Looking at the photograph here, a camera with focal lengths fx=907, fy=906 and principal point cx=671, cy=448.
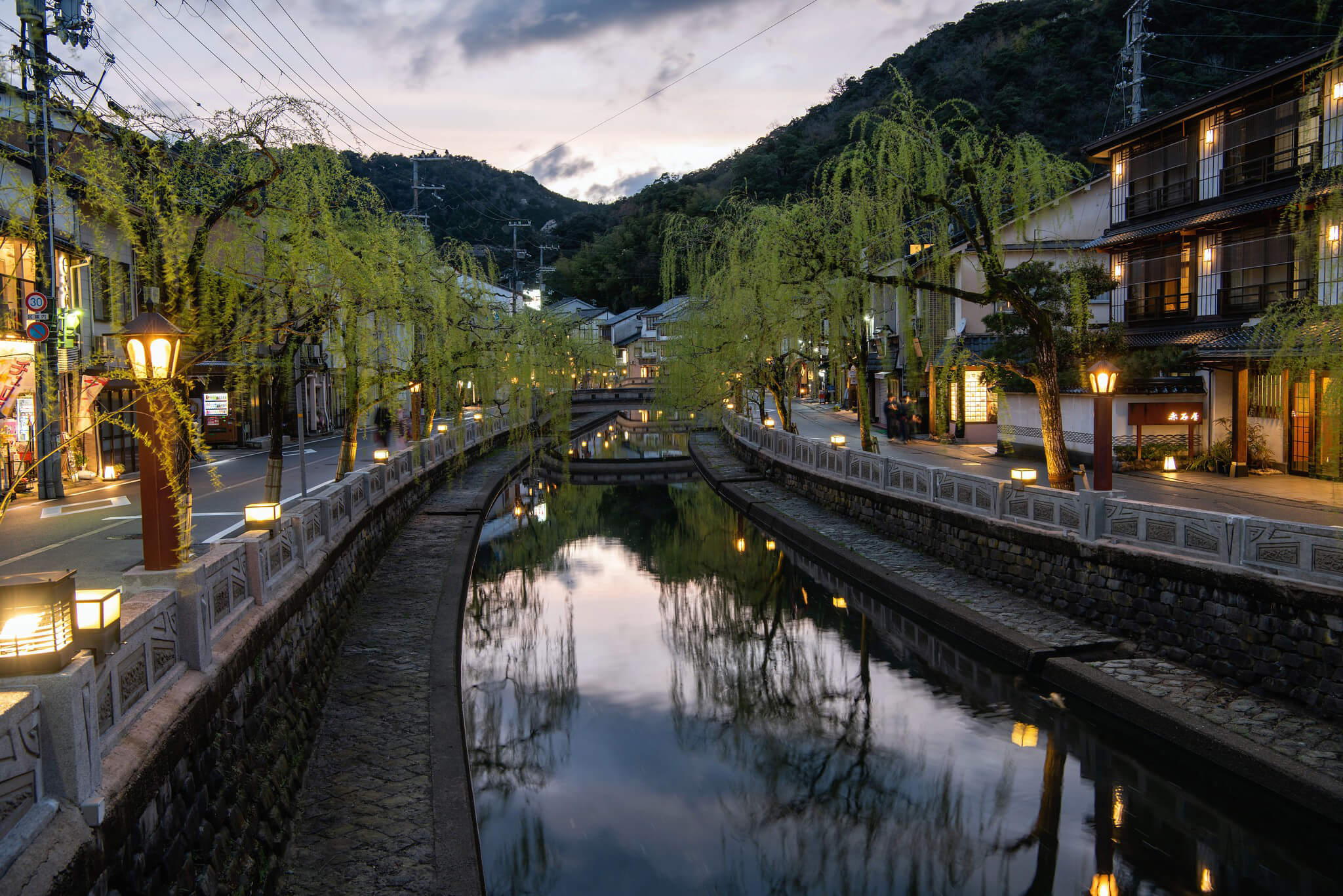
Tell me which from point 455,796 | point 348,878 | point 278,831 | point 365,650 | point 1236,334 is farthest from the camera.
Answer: point 1236,334

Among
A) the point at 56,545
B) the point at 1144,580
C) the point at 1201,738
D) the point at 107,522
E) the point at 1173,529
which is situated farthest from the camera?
the point at 107,522

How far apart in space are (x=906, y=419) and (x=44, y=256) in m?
25.0

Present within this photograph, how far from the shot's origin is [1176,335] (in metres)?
23.1

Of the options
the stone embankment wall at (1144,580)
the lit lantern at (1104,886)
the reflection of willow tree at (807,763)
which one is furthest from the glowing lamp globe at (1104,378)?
the lit lantern at (1104,886)

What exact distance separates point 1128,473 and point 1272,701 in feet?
39.9

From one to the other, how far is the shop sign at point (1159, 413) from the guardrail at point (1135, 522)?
7.23m

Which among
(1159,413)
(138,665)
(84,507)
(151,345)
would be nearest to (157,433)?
(151,345)

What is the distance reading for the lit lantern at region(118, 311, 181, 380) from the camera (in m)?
7.27

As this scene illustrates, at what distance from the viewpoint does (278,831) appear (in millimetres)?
7238

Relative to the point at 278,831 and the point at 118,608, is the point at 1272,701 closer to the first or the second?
the point at 278,831

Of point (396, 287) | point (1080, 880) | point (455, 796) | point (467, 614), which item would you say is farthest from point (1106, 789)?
point (396, 287)

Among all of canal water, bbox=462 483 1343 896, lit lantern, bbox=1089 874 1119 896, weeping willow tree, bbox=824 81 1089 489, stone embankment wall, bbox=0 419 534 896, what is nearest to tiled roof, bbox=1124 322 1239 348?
weeping willow tree, bbox=824 81 1089 489

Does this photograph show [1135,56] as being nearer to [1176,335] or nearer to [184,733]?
[1176,335]

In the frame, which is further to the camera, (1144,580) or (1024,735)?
(1144,580)
